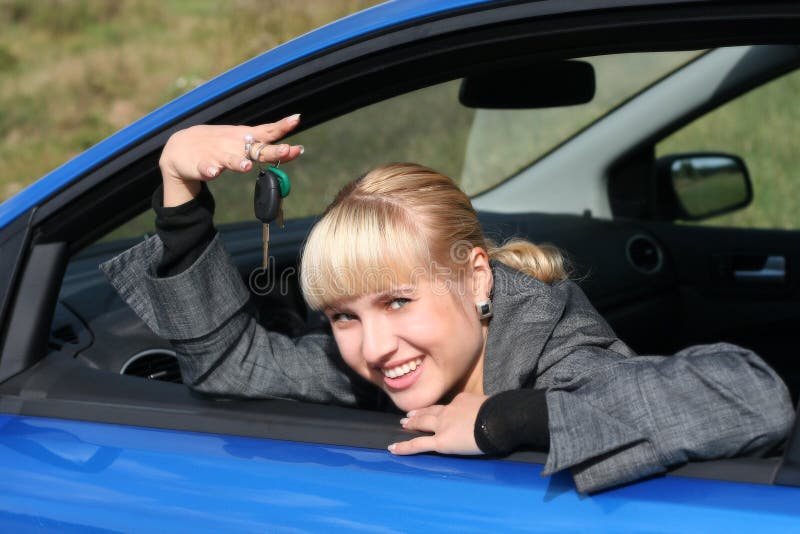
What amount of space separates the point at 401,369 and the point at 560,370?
0.24 meters

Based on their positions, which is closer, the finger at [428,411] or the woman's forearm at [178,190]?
the finger at [428,411]

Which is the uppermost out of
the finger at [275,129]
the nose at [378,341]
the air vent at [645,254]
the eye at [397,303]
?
the finger at [275,129]

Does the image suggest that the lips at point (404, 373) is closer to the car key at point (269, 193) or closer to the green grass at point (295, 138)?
the car key at point (269, 193)

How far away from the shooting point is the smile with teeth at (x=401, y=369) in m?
1.55

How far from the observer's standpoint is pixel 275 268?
227 centimetres

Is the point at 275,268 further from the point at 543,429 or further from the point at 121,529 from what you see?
the point at 543,429

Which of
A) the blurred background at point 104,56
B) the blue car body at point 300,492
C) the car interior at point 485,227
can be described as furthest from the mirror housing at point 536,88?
the blurred background at point 104,56

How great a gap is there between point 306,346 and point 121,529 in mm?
586

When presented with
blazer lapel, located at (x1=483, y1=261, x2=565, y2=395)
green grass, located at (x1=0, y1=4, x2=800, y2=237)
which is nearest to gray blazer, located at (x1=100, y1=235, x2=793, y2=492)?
blazer lapel, located at (x1=483, y1=261, x2=565, y2=395)

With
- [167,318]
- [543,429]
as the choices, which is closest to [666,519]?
[543,429]

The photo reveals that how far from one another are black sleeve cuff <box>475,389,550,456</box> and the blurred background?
7055 millimetres

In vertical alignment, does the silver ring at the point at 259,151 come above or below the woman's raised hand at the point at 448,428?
above

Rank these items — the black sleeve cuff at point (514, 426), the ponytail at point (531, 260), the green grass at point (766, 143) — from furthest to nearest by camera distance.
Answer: the green grass at point (766, 143)
the ponytail at point (531, 260)
the black sleeve cuff at point (514, 426)

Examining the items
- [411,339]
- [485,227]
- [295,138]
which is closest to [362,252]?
[411,339]
